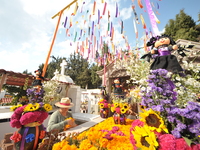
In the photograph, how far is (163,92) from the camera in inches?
51.3

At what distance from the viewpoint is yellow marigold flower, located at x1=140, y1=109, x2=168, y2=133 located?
47.8 inches

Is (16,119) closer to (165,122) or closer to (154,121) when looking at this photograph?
(154,121)

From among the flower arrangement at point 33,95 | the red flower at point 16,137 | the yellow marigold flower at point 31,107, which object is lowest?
the red flower at point 16,137

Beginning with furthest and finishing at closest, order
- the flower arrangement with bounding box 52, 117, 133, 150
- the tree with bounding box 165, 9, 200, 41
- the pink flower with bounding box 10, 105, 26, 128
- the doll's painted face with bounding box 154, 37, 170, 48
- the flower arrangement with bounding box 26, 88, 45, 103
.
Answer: the tree with bounding box 165, 9, 200, 41 < the doll's painted face with bounding box 154, 37, 170, 48 < the flower arrangement with bounding box 26, 88, 45, 103 < the pink flower with bounding box 10, 105, 26, 128 < the flower arrangement with bounding box 52, 117, 133, 150

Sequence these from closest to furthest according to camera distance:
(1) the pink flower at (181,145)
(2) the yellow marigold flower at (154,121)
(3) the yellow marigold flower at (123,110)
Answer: (1) the pink flower at (181,145) < (2) the yellow marigold flower at (154,121) < (3) the yellow marigold flower at (123,110)

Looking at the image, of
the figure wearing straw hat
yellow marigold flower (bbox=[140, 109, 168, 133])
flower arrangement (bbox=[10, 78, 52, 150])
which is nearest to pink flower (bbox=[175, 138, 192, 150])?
yellow marigold flower (bbox=[140, 109, 168, 133])

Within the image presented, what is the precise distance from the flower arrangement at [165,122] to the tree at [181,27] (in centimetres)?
1857

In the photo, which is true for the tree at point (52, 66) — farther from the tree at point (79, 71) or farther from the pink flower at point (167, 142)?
the pink flower at point (167, 142)

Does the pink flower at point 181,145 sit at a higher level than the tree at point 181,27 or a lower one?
lower

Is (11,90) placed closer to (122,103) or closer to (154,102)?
(122,103)

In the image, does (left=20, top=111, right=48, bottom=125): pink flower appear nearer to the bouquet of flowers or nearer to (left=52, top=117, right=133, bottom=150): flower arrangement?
(left=52, top=117, right=133, bottom=150): flower arrangement

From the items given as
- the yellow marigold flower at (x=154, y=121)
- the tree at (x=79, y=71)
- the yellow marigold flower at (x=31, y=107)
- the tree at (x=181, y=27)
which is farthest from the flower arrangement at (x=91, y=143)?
the tree at (x=79, y=71)

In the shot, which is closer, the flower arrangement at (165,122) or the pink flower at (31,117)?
the flower arrangement at (165,122)

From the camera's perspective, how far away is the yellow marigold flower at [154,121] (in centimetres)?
121
